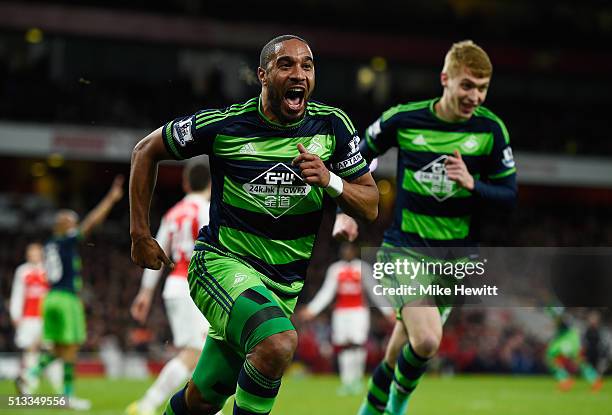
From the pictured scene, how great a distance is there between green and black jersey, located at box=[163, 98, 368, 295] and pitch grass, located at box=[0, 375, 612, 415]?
454cm

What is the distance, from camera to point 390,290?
639 cm

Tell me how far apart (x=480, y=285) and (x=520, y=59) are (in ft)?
79.8

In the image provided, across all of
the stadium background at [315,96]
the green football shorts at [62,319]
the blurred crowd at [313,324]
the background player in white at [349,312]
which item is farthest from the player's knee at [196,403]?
the blurred crowd at [313,324]

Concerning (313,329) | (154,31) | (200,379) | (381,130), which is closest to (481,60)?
(381,130)

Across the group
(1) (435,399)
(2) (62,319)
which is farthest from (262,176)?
(1) (435,399)

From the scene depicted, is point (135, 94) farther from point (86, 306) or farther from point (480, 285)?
point (480, 285)

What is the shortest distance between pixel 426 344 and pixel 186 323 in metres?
2.92

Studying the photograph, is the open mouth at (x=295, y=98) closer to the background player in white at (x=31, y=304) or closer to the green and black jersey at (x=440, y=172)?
the green and black jersey at (x=440, y=172)

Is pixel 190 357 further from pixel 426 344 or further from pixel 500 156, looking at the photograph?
pixel 500 156

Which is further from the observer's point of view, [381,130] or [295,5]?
[295,5]

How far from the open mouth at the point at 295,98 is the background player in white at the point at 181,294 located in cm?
335

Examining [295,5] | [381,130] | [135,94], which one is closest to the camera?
[381,130]

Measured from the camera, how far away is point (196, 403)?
4734mm

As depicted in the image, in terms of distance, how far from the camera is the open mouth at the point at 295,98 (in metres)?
4.75
